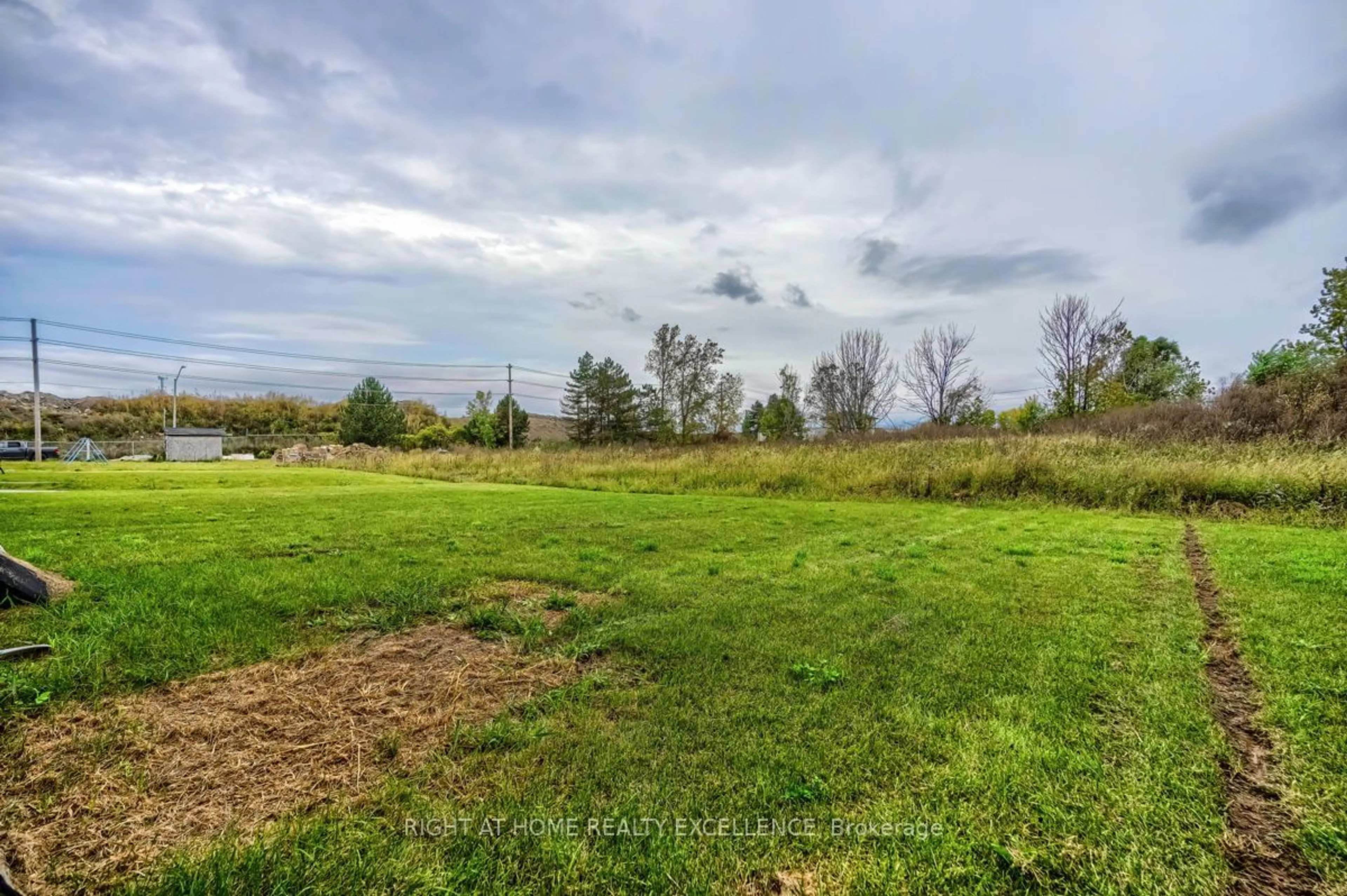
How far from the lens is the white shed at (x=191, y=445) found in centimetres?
3872

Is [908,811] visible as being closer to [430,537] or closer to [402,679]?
[402,679]

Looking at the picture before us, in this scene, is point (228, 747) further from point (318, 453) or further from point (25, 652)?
point (318, 453)

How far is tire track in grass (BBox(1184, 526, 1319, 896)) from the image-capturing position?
5.62ft

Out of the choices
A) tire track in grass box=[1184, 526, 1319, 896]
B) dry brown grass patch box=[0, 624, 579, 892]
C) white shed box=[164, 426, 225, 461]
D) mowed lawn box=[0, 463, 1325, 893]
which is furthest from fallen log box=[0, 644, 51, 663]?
white shed box=[164, 426, 225, 461]

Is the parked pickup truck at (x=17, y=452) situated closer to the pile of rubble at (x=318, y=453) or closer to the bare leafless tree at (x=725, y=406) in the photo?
the pile of rubble at (x=318, y=453)

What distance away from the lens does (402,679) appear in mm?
2961

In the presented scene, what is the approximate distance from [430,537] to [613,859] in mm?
5817

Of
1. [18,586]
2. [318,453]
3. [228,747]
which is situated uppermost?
[18,586]

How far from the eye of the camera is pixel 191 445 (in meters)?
38.9

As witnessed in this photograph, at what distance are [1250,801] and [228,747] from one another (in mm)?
4117

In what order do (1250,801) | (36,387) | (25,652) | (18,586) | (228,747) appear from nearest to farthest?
(1250,801) → (228,747) → (25,652) → (18,586) → (36,387)

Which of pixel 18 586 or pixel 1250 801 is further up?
pixel 18 586

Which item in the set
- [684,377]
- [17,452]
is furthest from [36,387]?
[684,377]

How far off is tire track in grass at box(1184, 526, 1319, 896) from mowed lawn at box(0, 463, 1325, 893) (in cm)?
6
